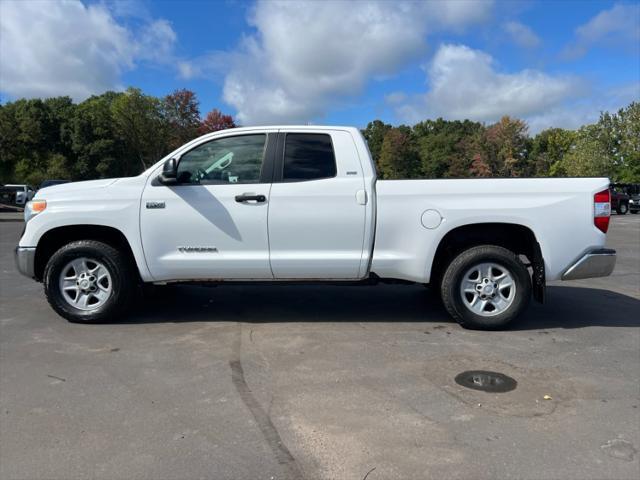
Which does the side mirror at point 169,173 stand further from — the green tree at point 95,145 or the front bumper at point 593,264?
the green tree at point 95,145

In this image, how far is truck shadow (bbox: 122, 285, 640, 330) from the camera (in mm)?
5859

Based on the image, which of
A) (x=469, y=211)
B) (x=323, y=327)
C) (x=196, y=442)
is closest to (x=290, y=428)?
(x=196, y=442)

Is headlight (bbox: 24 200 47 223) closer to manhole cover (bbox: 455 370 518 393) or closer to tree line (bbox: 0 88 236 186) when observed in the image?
manhole cover (bbox: 455 370 518 393)

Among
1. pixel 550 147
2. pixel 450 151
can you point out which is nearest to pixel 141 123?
pixel 450 151

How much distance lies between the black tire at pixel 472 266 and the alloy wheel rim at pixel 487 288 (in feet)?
0.10

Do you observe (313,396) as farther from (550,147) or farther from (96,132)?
(550,147)

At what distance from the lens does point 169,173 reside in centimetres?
523

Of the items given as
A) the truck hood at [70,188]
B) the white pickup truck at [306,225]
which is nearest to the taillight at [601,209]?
the white pickup truck at [306,225]

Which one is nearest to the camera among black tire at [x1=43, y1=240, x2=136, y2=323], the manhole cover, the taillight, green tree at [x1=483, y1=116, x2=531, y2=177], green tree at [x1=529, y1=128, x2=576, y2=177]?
the manhole cover

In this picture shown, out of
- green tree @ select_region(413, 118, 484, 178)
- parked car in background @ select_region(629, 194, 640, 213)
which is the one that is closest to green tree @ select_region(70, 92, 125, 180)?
green tree @ select_region(413, 118, 484, 178)

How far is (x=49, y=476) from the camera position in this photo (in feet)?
9.12

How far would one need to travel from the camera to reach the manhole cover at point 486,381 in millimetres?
3943

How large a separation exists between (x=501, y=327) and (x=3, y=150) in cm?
4587

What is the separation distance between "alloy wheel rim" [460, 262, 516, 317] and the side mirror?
10.1 ft
